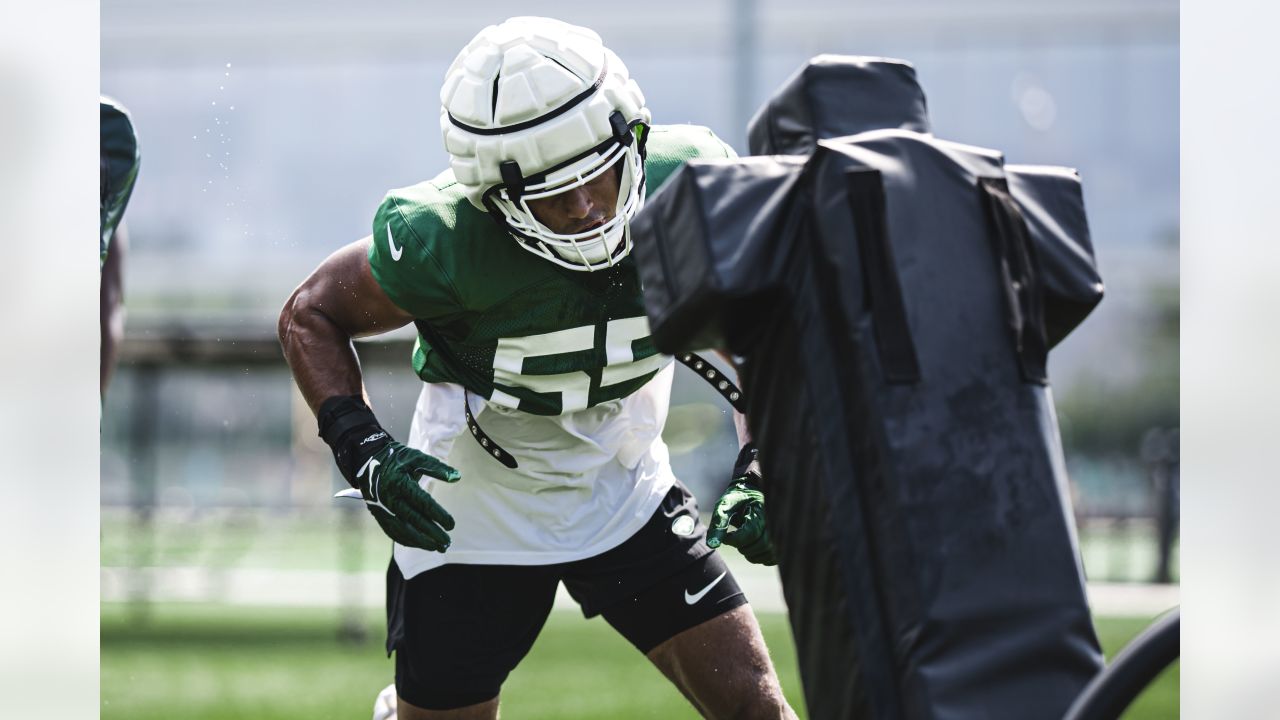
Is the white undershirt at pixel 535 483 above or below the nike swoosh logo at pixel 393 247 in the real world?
below

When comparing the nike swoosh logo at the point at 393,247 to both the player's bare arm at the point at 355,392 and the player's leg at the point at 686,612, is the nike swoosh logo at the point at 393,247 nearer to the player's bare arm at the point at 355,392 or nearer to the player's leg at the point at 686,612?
the player's bare arm at the point at 355,392

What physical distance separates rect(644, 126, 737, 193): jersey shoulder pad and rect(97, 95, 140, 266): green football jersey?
103 centimetres

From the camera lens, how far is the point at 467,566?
6.93ft

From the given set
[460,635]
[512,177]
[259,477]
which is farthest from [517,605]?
[259,477]

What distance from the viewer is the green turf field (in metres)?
4.50

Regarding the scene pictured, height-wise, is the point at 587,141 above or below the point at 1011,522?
above

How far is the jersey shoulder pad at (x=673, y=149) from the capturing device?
6.52 feet

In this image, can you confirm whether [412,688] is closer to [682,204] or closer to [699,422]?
[682,204]

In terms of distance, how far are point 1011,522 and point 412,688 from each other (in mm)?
1314

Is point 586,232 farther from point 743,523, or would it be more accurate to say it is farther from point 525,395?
point 743,523

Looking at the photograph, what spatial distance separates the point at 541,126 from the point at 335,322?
1.63ft

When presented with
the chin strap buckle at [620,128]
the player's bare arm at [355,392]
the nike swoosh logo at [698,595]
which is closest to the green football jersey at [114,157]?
the player's bare arm at [355,392]
